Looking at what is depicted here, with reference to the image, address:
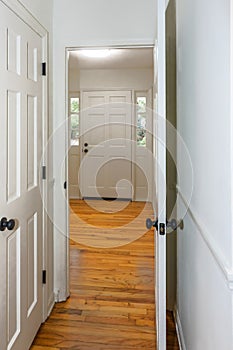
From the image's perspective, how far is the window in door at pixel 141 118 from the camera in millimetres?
6543

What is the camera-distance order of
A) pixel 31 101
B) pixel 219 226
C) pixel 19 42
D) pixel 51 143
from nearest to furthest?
pixel 219 226
pixel 19 42
pixel 31 101
pixel 51 143

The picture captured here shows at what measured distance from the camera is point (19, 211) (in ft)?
6.23

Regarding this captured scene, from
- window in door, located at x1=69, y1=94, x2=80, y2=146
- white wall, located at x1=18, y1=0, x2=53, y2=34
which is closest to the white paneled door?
white wall, located at x1=18, y1=0, x2=53, y2=34

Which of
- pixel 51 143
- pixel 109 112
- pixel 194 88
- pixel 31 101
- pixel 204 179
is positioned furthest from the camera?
pixel 109 112

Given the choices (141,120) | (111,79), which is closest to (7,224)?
(141,120)

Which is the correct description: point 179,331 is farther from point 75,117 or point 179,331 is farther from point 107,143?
point 75,117

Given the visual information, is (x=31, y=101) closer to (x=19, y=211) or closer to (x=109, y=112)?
(x=19, y=211)

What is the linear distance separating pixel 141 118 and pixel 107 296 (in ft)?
14.1

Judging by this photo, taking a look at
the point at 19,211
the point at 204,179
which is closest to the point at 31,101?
the point at 19,211

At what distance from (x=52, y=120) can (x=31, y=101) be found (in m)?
0.51

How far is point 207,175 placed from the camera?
4.38ft

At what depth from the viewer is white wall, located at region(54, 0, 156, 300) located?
8.45 feet

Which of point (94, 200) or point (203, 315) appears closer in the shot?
point (203, 315)

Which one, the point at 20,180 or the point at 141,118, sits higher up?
the point at 141,118
